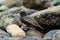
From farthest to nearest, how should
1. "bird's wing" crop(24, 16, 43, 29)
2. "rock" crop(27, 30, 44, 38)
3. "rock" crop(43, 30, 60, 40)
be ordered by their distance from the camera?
"bird's wing" crop(24, 16, 43, 29) < "rock" crop(27, 30, 44, 38) < "rock" crop(43, 30, 60, 40)

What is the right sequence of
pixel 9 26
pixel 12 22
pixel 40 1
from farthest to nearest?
1. pixel 40 1
2. pixel 12 22
3. pixel 9 26

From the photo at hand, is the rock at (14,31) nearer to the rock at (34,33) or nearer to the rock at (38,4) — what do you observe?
the rock at (34,33)

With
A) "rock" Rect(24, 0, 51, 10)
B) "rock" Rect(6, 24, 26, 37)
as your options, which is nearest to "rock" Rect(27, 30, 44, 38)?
"rock" Rect(6, 24, 26, 37)

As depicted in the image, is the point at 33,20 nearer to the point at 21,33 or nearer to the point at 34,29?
the point at 34,29

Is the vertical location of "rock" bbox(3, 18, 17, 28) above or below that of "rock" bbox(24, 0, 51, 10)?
above

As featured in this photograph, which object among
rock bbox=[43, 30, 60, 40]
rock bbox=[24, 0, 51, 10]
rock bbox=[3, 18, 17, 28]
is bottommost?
rock bbox=[24, 0, 51, 10]

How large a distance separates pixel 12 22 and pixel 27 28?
0.51 metres

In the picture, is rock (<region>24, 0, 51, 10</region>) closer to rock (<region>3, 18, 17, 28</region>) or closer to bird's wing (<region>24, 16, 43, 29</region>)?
rock (<region>3, 18, 17, 28</region>)

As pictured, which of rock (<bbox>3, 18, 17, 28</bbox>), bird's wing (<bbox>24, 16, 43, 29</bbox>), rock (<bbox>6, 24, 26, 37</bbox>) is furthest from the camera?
rock (<bbox>3, 18, 17, 28</bbox>)

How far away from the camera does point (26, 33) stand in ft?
15.4

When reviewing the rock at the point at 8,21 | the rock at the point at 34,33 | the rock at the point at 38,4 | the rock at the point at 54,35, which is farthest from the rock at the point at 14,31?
the rock at the point at 38,4

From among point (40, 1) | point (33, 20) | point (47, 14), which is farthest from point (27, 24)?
point (40, 1)

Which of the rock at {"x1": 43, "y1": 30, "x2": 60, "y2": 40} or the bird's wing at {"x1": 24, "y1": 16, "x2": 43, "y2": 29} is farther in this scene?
the bird's wing at {"x1": 24, "y1": 16, "x2": 43, "y2": 29}

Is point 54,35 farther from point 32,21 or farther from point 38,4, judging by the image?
point 38,4
